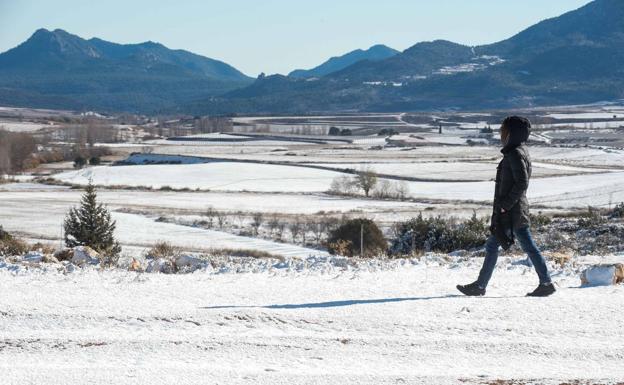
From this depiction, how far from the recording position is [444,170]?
87438 millimetres

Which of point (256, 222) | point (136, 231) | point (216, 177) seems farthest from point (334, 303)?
point (216, 177)

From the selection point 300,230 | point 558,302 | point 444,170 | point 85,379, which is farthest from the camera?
point 444,170

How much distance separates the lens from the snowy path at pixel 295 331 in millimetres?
6656

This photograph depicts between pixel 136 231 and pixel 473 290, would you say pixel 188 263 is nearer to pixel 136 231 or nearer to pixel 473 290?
pixel 473 290

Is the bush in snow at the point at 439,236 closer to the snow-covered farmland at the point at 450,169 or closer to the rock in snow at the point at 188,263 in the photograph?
the rock in snow at the point at 188,263

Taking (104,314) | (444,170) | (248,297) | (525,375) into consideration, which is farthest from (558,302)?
(444,170)

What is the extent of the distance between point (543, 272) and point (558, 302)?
457 mm

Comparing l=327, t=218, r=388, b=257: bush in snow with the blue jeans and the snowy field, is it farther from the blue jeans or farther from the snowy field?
the snowy field

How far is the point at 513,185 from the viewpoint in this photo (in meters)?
9.10

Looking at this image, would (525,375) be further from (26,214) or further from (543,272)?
(26,214)

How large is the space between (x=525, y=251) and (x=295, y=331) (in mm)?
3058

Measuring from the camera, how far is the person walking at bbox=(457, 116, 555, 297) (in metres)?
9.07

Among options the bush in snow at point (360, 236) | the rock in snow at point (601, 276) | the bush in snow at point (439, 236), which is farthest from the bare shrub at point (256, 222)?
the rock in snow at point (601, 276)

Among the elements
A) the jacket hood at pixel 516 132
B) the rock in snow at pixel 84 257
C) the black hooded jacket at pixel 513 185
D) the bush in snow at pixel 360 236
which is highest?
the jacket hood at pixel 516 132
